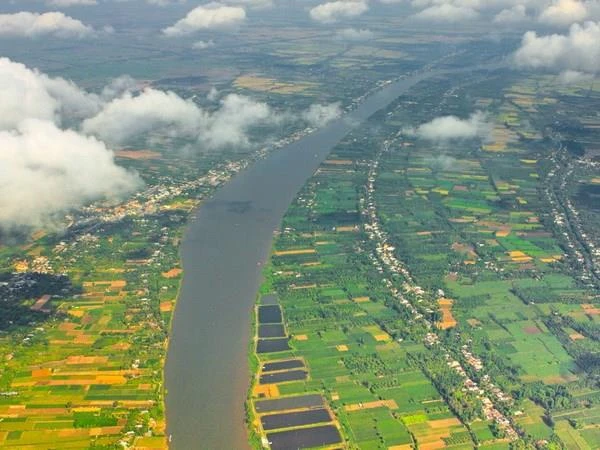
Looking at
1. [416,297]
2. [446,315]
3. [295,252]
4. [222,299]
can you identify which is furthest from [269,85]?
[446,315]

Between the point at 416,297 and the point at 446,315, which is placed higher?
the point at 416,297

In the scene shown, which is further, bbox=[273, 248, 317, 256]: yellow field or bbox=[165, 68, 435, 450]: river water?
bbox=[273, 248, 317, 256]: yellow field

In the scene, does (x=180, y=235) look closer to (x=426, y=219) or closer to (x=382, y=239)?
(x=382, y=239)

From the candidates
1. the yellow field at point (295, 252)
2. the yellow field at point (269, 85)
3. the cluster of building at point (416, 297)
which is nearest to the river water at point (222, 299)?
the yellow field at point (295, 252)

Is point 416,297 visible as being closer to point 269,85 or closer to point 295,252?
point 295,252

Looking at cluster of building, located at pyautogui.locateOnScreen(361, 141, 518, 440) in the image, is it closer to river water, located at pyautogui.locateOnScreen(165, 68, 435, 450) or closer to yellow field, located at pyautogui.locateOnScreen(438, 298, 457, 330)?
yellow field, located at pyautogui.locateOnScreen(438, 298, 457, 330)

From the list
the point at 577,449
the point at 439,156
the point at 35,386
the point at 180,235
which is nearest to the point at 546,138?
the point at 439,156

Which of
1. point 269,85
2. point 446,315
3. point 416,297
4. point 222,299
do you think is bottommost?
point 446,315

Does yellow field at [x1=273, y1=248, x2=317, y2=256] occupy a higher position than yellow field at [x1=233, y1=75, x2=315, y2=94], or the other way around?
yellow field at [x1=233, y1=75, x2=315, y2=94]

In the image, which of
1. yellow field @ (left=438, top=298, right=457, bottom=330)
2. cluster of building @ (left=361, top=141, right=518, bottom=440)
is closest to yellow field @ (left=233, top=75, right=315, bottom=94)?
cluster of building @ (left=361, top=141, right=518, bottom=440)
